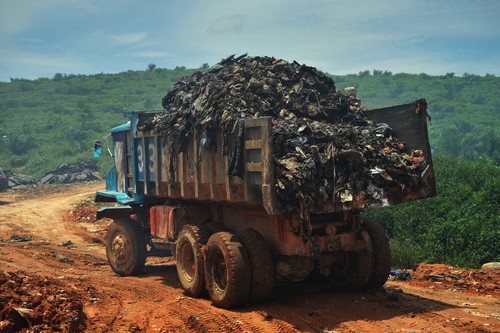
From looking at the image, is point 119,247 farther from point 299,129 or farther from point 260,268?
point 299,129

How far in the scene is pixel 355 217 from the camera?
26.7 ft

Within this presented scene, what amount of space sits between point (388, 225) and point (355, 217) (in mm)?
6979

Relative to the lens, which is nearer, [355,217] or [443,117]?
[355,217]

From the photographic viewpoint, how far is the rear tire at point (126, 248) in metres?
11.6

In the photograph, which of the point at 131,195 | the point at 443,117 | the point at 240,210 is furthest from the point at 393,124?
the point at 443,117

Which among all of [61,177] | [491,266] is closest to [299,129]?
[491,266]

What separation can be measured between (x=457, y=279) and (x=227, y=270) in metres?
4.75

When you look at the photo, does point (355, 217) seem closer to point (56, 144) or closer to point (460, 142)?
point (460, 142)

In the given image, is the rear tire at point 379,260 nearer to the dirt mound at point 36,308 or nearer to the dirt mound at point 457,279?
the dirt mound at point 457,279

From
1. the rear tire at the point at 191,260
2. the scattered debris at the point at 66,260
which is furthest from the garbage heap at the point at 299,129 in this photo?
the scattered debris at the point at 66,260

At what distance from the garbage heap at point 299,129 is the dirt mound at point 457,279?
2.86 meters

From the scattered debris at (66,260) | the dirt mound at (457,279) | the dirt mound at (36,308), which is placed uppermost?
the dirt mound at (36,308)

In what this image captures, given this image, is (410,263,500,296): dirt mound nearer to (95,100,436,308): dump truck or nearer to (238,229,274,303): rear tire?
(95,100,436,308): dump truck

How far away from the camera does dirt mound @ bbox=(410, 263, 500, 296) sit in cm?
979
